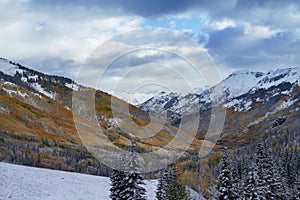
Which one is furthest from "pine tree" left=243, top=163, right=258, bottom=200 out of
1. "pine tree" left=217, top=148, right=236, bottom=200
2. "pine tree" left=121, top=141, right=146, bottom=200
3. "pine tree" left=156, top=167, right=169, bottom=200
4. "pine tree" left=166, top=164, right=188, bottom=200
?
"pine tree" left=156, top=167, right=169, bottom=200

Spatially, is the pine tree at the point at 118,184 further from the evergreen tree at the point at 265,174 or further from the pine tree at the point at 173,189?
the evergreen tree at the point at 265,174

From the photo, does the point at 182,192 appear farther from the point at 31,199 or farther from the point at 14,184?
the point at 14,184

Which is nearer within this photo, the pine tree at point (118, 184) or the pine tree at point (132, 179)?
the pine tree at point (132, 179)

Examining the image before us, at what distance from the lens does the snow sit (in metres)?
45.9

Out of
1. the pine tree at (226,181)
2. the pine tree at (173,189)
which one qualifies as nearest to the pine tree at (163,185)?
the pine tree at (173,189)

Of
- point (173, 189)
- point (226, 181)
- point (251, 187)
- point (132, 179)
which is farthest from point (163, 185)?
point (132, 179)

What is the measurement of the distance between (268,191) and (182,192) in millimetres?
11235

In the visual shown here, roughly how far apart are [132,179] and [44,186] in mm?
30012

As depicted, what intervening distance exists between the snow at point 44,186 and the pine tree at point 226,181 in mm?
25355

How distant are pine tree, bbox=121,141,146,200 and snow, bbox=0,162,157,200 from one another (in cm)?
1852

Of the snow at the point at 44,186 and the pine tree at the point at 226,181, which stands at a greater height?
the pine tree at the point at 226,181

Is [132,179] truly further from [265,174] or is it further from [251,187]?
[265,174]

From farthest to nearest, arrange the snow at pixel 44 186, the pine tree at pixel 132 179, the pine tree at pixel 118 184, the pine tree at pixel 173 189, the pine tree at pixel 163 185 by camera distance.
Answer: the snow at pixel 44 186, the pine tree at pixel 163 185, the pine tree at pixel 173 189, the pine tree at pixel 118 184, the pine tree at pixel 132 179

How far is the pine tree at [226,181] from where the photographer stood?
1216 inches
